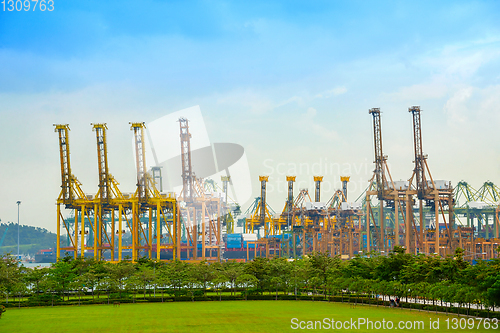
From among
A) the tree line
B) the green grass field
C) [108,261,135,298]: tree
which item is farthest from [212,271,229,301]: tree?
[108,261,135,298]: tree

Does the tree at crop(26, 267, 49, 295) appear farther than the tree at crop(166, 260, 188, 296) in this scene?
No

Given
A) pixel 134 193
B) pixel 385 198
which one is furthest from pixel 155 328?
pixel 385 198

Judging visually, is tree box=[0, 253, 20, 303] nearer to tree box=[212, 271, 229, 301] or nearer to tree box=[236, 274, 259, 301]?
tree box=[212, 271, 229, 301]

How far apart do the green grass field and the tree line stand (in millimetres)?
2874

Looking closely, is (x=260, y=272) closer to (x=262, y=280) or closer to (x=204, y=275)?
(x=262, y=280)

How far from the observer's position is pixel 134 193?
10712cm

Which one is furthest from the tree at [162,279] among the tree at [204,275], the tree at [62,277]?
the tree at [62,277]

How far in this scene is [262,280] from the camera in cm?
6906

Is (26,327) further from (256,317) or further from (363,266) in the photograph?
(363,266)

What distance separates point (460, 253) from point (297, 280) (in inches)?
794

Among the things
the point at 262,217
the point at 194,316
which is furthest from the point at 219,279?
the point at 262,217

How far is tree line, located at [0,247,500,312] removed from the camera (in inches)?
2082

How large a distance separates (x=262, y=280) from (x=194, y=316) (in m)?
20.7

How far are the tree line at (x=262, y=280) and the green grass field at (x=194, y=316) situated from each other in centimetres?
287
